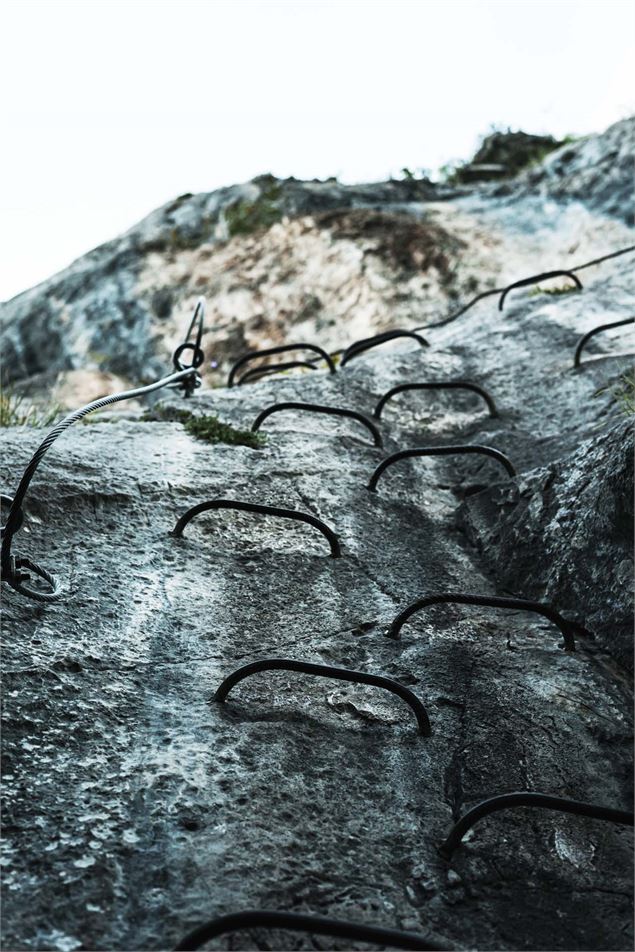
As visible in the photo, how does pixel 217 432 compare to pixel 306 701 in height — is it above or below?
above

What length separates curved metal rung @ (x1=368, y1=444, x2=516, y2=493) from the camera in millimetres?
3082

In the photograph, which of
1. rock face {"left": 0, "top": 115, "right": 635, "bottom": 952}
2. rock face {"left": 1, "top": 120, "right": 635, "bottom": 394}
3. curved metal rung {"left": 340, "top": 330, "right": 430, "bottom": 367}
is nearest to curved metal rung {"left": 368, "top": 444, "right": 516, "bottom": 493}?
rock face {"left": 0, "top": 115, "right": 635, "bottom": 952}

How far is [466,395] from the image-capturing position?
4.27 m

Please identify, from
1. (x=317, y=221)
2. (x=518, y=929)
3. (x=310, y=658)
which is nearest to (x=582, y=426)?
(x=310, y=658)

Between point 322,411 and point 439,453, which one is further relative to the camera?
point 322,411

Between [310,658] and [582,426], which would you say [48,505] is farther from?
[582,426]

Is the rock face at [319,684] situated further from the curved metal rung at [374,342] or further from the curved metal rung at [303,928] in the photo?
the curved metal rung at [374,342]

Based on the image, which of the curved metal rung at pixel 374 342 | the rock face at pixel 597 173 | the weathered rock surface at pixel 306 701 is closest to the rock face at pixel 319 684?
the weathered rock surface at pixel 306 701

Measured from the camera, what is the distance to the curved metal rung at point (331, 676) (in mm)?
1950

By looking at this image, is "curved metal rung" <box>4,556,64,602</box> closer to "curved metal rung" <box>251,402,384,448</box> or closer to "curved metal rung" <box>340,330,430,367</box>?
"curved metal rung" <box>251,402,384,448</box>

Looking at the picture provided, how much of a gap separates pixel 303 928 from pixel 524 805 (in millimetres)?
586

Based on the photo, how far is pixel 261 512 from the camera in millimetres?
2684

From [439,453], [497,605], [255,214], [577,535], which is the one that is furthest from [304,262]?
[497,605]

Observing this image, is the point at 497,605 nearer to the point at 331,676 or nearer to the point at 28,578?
the point at 331,676
